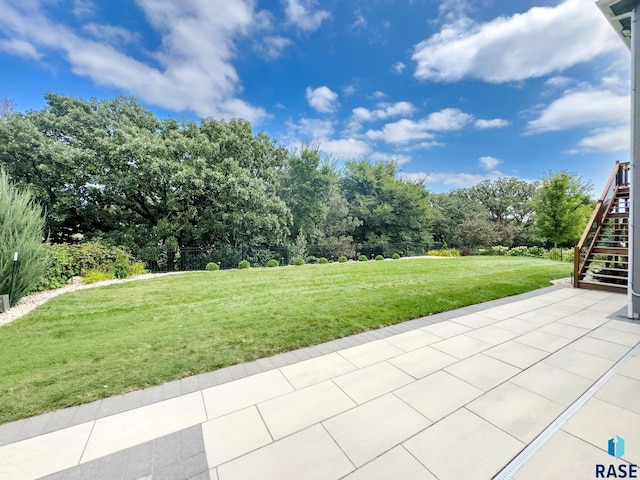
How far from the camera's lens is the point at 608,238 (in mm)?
6383

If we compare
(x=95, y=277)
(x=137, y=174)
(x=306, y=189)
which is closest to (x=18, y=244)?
(x=95, y=277)

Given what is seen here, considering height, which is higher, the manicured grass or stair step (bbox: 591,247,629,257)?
stair step (bbox: 591,247,629,257)

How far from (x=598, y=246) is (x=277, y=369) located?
8106 millimetres

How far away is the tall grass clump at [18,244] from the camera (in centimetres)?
470

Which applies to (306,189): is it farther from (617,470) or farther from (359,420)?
(617,470)

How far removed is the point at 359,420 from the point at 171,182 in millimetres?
11999

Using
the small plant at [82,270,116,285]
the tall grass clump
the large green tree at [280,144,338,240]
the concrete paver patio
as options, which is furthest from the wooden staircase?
the large green tree at [280,144,338,240]

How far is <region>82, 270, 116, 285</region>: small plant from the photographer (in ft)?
22.8

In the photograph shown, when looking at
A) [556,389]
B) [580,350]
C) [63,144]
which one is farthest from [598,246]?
[63,144]

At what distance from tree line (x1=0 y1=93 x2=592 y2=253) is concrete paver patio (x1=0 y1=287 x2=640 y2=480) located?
34.7ft

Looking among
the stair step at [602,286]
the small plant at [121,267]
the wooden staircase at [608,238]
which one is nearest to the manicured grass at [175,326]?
the stair step at [602,286]

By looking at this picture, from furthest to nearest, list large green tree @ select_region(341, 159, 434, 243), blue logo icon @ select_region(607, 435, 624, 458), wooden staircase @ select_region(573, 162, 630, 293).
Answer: large green tree @ select_region(341, 159, 434, 243), wooden staircase @ select_region(573, 162, 630, 293), blue logo icon @ select_region(607, 435, 624, 458)

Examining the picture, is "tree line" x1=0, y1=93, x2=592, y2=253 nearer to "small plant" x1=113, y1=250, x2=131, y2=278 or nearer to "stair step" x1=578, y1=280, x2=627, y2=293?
"small plant" x1=113, y1=250, x2=131, y2=278

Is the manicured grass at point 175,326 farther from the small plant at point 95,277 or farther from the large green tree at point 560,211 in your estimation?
the large green tree at point 560,211
